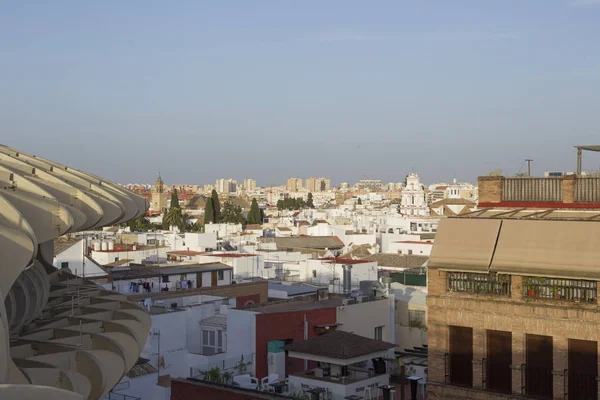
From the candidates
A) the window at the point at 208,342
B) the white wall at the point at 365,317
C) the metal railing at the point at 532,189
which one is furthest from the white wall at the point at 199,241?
the metal railing at the point at 532,189

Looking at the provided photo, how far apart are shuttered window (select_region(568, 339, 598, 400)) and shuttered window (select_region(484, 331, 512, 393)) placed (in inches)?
48.2

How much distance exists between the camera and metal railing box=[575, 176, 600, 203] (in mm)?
18406

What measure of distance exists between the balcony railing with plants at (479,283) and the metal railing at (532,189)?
2.64m

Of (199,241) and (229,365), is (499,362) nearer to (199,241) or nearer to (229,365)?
(229,365)

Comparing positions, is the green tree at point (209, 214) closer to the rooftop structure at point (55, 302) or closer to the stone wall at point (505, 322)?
the stone wall at point (505, 322)

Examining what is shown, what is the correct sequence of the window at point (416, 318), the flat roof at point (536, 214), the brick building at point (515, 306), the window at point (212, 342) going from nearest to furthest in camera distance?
the brick building at point (515, 306)
the flat roof at point (536, 214)
the window at point (212, 342)
the window at point (416, 318)

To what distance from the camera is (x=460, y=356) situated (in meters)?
17.6

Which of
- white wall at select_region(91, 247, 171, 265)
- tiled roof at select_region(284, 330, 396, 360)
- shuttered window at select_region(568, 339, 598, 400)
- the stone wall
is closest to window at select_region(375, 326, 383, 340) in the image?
tiled roof at select_region(284, 330, 396, 360)

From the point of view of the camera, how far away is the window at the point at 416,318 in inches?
1232

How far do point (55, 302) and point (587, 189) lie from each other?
11161 millimetres

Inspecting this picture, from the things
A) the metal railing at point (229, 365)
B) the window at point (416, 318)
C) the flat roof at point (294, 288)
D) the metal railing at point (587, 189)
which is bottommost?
the metal railing at point (229, 365)

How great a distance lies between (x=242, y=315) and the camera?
25.5 meters

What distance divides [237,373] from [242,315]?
72.1 inches

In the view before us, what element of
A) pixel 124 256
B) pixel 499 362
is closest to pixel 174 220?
pixel 124 256
